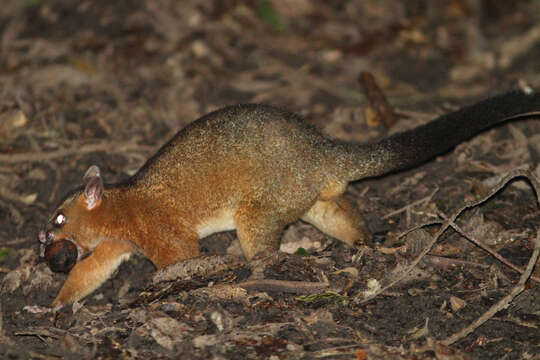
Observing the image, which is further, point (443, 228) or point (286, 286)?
point (286, 286)

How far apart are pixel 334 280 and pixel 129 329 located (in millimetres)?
1678

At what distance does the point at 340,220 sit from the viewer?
560cm

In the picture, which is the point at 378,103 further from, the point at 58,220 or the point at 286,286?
the point at 58,220

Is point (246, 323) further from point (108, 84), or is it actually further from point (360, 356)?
point (108, 84)

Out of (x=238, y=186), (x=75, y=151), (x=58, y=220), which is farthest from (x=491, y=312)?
(x=75, y=151)

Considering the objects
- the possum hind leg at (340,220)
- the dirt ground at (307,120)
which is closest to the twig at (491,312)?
the dirt ground at (307,120)

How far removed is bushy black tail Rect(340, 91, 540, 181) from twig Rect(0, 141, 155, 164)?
288 centimetres

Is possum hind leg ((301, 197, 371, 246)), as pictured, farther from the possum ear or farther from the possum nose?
the possum nose

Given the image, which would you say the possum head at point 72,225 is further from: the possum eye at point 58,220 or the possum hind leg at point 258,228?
the possum hind leg at point 258,228

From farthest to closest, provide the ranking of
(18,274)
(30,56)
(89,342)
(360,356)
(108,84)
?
1. (30,56)
2. (108,84)
3. (18,274)
4. (89,342)
5. (360,356)

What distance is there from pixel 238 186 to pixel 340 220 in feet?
3.55

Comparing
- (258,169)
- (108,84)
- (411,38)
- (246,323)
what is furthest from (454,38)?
(246,323)

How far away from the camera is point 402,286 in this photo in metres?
4.69

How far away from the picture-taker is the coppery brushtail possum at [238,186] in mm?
5227
